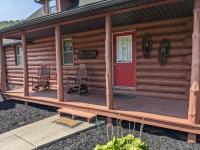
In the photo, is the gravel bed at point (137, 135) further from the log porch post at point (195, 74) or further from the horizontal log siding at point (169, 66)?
the horizontal log siding at point (169, 66)

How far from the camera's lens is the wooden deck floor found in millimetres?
4176

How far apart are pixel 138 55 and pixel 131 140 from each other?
4.49m

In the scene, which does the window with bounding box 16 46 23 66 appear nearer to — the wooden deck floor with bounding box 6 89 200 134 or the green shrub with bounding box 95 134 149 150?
the wooden deck floor with bounding box 6 89 200 134

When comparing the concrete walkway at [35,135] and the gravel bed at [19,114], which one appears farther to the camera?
the gravel bed at [19,114]

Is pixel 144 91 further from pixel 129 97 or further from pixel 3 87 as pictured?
pixel 3 87

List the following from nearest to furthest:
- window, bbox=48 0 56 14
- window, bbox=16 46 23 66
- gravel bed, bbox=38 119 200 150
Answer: gravel bed, bbox=38 119 200 150
window, bbox=48 0 56 14
window, bbox=16 46 23 66

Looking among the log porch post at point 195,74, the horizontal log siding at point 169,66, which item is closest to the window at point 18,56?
the horizontal log siding at point 169,66

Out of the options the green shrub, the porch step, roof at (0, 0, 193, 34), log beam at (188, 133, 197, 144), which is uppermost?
roof at (0, 0, 193, 34)

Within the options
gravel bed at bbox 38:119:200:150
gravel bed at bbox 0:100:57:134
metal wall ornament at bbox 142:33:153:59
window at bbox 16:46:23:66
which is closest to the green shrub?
gravel bed at bbox 38:119:200:150

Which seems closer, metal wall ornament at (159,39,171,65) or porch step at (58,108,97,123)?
porch step at (58,108,97,123)

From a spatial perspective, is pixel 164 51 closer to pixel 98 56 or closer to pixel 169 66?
pixel 169 66

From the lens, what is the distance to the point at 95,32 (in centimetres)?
780

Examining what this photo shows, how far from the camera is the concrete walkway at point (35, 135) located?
4281 millimetres

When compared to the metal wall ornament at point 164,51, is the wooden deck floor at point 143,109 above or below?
below
